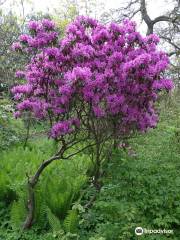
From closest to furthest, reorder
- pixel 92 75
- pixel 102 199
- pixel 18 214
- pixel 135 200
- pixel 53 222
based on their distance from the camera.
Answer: pixel 135 200 < pixel 102 199 < pixel 92 75 < pixel 53 222 < pixel 18 214

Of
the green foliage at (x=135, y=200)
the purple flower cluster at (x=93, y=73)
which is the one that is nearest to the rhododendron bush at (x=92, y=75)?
the purple flower cluster at (x=93, y=73)

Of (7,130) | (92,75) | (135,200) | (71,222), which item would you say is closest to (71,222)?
(71,222)

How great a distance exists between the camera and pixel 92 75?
4559mm

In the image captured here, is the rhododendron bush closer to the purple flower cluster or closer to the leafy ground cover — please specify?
the purple flower cluster

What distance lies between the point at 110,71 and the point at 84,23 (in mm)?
940

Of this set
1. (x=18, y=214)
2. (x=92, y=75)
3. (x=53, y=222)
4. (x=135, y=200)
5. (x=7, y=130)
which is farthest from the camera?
(x=7, y=130)

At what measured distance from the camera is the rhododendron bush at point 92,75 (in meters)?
4.53

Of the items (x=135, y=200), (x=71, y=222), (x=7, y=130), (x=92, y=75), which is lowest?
(x=71, y=222)

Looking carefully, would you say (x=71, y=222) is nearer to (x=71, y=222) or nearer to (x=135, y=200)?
(x=71, y=222)

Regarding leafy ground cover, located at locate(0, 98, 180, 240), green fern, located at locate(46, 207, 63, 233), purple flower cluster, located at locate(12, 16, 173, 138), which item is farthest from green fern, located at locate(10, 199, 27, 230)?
purple flower cluster, located at locate(12, 16, 173, 138)

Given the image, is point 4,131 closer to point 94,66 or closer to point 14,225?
point 14,225

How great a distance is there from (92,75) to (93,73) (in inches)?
1.2

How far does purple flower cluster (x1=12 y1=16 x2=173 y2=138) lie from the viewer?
4531mm

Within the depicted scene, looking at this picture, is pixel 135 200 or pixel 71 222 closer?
pixel 135 200
